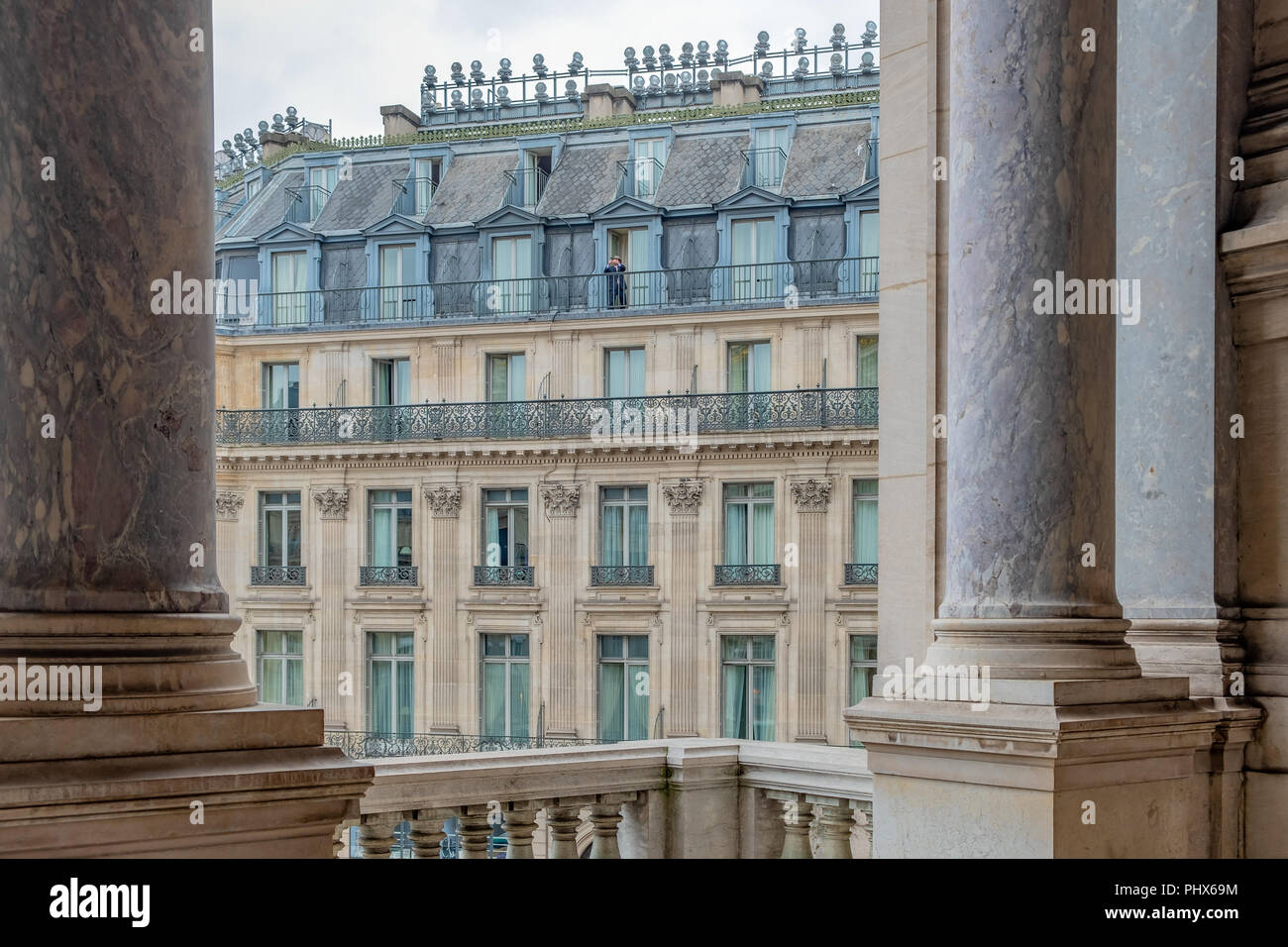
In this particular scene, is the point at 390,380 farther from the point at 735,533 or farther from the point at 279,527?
the point at 735,533

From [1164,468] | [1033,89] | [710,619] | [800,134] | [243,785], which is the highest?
[800,134]

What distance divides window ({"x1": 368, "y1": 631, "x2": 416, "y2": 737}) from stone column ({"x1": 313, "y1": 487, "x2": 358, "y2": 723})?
0.83 meters

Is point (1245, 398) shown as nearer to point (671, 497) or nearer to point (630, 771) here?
point (630, 771)

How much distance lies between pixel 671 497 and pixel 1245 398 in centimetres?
3654

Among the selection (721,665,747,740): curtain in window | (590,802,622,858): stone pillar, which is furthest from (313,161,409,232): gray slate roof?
(590,802,622,858): stone pillar

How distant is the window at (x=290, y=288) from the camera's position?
50156 millimetres

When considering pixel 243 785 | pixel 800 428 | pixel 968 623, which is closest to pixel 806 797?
pixel 968 623

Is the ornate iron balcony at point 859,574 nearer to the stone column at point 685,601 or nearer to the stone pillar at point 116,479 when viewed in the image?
the stone column at point 685,601

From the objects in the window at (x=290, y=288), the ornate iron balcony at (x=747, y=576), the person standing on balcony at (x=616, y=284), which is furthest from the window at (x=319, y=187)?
the ornate iron balcony at (x=747, y=576)

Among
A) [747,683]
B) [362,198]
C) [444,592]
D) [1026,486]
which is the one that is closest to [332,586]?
[444,592]

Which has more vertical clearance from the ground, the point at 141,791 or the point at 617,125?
the point at 617,125

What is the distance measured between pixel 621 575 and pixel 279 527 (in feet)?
39.8

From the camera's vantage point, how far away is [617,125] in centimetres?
4953
